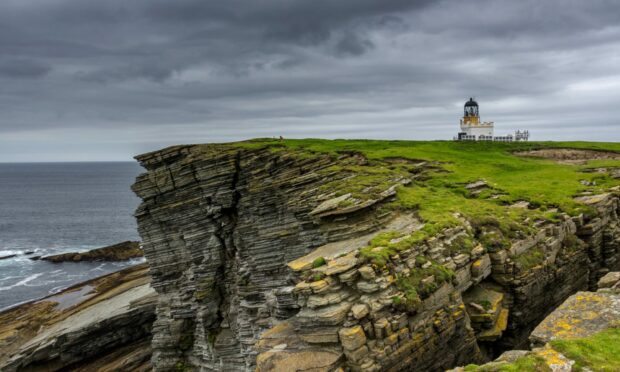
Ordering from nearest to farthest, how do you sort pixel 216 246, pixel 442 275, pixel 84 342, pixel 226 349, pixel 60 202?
1. pixel 442 275
2. pixel 226 349
3. pixel 216 246
4. pixel 84 342
5. pixel 60 202

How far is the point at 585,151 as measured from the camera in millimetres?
60562

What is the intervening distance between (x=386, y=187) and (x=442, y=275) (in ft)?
37.7

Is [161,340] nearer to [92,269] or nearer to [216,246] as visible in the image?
[216,246]

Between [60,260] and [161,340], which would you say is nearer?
[161,340]

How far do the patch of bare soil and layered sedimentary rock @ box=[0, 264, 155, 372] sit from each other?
5695 cm

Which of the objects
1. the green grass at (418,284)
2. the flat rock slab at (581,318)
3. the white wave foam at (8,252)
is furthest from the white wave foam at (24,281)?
the flat rock slab at (581,318)

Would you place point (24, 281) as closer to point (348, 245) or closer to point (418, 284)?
point (348, 245)

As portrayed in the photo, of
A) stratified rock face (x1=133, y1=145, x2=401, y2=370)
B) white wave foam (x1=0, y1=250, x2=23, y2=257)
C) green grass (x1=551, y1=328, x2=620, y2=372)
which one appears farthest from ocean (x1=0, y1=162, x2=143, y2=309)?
green grass (x1=551, y1=328, x2=620, y2=372)

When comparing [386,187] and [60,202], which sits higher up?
[386,187]

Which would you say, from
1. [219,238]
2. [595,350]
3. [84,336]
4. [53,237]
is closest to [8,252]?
[53,237]

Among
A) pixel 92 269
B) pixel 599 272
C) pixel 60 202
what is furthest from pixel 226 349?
pixel 60 202

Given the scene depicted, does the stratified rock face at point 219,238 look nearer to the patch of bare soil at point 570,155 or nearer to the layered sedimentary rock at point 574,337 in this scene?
the layered sedimentary rock at point 574,337

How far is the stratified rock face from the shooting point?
35.8m

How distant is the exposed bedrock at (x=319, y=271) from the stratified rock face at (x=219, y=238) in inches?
5.3
